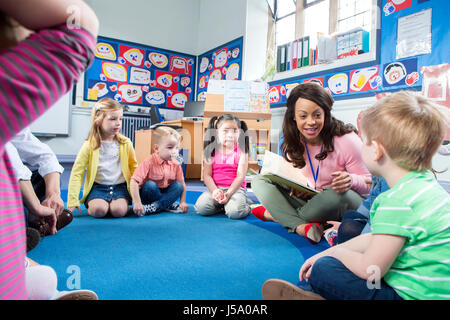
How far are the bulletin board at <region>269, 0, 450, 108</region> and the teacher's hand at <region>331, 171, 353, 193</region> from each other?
49.9 inches

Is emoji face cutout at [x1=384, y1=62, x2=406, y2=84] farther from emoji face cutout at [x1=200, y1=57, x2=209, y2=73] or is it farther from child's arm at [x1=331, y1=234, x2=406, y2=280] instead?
emoji face cutout at [x1=200, y1=57, x2=209, y2=73]

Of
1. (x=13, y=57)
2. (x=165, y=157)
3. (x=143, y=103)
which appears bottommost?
(x=165, y=157)

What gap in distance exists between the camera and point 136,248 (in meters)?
1.07

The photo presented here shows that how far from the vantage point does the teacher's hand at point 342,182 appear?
1172 mm

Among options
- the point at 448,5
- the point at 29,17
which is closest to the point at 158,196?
the point at 29,17

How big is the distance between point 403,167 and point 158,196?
1404 millimetres

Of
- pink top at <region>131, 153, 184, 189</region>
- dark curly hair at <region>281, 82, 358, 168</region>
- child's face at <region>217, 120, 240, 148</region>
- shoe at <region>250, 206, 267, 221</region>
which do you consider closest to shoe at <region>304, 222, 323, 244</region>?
dark curly hair at <region>281, 82, 358, 168</region>

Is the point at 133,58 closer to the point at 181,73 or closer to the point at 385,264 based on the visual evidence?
the point at 181,73

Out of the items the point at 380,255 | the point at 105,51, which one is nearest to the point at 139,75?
the point at 105,51

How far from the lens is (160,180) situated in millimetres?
1851

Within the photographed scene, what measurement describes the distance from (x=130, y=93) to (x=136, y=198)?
2.76 m

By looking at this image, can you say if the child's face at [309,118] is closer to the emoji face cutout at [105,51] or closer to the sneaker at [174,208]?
the sneaker at [174,208]

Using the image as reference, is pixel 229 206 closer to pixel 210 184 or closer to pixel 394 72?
pixel 210 184

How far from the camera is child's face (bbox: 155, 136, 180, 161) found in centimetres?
183
